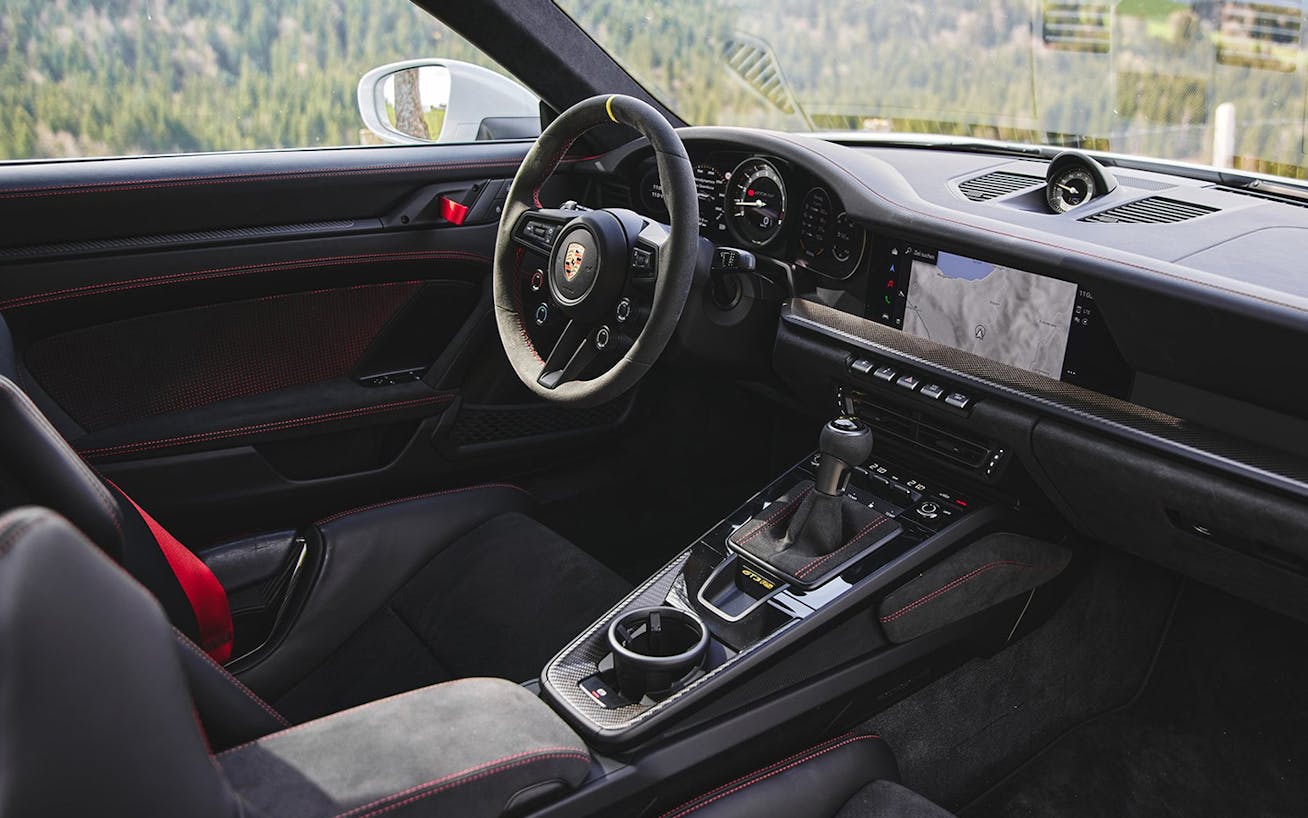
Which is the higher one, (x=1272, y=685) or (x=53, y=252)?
(x=53, y=252)

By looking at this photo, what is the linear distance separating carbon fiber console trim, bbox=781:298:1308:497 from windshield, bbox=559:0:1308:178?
21.7 inches

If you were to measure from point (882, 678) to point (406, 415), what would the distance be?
119cm

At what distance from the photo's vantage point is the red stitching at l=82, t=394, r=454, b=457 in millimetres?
1985

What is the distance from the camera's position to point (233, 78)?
7.07ft

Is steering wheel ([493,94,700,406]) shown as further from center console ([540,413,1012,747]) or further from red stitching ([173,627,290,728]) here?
red stitching ([173,627,290,728])

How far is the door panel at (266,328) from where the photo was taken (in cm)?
192

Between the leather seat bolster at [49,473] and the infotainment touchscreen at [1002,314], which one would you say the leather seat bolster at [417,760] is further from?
the infotainment touchscreen at [1002,314]

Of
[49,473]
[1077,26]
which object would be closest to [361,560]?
[49,473]

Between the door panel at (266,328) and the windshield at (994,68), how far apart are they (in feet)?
1.78

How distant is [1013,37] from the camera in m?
2.43

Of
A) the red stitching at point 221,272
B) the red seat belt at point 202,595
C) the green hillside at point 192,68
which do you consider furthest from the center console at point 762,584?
the green hillside at point 192,68

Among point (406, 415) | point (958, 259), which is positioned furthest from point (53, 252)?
point (958, 259)

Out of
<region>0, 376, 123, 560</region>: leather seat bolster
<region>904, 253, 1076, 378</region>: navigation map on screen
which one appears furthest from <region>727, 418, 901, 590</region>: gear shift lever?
<region>0, 376, 123, 560</region>: leather seat bolster

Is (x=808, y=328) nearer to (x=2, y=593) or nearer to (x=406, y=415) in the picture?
(x=406, y=415)
